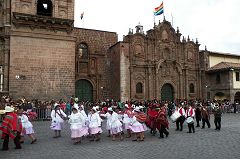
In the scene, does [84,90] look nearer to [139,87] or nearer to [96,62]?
[96,62]

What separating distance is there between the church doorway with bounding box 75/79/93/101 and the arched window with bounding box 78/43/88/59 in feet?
10.3

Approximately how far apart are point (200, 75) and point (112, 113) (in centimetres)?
2951

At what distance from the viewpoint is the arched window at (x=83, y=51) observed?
111 ft

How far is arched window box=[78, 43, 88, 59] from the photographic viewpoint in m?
33.7

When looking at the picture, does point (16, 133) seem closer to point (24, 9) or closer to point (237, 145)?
point (237, 145)

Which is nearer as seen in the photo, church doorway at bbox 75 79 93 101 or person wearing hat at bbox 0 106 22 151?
person wearing hat at bbox 0 106 22 151

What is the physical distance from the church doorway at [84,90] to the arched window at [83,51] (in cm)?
314

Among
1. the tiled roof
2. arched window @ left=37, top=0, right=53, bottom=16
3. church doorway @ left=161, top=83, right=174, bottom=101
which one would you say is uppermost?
arched window @ left=37, top=0, right=53, bottom=16

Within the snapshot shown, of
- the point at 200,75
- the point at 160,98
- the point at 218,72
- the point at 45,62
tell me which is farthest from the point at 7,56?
the point at 218,72

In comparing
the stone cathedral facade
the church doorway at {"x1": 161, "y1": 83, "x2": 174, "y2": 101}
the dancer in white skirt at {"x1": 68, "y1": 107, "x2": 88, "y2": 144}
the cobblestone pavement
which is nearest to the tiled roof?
the stone cathedral facade

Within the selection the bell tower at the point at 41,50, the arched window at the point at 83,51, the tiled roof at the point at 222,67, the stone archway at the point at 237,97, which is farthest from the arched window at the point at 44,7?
the stone archway at the point at 237,97

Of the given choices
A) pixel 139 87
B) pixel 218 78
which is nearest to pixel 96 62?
pixel 139 87

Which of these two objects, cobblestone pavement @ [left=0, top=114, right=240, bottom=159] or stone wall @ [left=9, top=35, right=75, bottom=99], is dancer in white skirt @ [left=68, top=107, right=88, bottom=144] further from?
stone wall @ [left=9, top=35, right=75, bottom=99]

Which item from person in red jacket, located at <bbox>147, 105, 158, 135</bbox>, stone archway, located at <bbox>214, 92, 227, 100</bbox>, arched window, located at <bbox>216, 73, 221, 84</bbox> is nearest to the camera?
person in red jacket, located at <bbox>147, 105, 158, 135</bbox>
